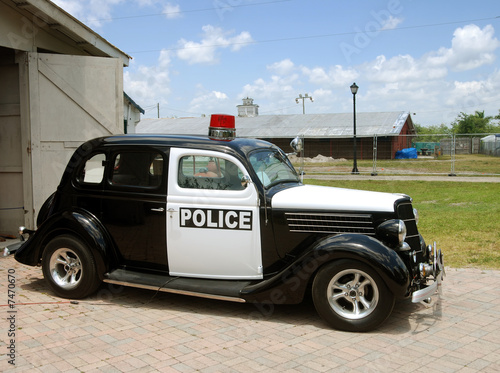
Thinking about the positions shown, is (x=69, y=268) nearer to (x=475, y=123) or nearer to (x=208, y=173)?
(x=208, y=173)

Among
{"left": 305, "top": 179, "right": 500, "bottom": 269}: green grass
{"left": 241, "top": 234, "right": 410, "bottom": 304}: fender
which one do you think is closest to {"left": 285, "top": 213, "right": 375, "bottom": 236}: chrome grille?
{"left": 241, "top": 234, "right": 410, "bottom": 304}: fender

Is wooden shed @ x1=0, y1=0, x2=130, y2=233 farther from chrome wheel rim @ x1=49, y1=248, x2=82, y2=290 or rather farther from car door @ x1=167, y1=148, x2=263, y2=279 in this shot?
car door @ x1=167, y1=148, x2=263, y2=279

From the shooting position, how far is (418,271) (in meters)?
4.79

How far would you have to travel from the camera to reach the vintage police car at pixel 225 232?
4559 mm

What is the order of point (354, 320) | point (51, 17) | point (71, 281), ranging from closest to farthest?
point (354, 320)
point (71, 281)
point (51, 17)

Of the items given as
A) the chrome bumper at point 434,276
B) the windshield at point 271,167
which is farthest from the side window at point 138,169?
the chrome bumper at point 434,276

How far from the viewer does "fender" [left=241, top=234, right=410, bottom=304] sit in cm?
438

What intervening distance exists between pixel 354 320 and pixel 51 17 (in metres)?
6.74

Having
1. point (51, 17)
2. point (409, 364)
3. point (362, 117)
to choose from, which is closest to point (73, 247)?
point (409, 364)

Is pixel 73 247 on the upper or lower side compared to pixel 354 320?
upper

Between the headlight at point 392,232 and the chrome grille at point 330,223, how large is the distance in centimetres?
10

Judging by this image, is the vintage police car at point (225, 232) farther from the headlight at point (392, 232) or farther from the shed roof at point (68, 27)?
the shed roof at point (68, 27)

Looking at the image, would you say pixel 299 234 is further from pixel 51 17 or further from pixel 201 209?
pixel 51 17

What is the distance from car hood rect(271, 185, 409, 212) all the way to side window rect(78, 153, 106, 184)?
2.11 m
